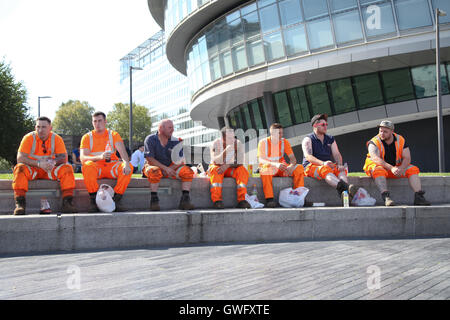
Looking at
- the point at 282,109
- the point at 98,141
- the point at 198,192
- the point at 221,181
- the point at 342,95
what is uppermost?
the point at 342,95

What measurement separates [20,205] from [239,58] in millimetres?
20025

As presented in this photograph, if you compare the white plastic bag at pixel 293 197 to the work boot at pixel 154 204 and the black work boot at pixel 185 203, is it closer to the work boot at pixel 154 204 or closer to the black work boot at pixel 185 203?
the black work boot at pixel 185 203

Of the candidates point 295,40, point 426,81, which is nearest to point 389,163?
point 295,40

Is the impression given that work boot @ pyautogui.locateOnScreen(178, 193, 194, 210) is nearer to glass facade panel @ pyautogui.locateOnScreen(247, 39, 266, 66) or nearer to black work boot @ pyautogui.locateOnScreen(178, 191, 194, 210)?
black work boot @ pyautogui.locateOnScreen(178, 191, 194, 210)

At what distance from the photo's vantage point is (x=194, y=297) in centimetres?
314

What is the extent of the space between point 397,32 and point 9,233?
19.2 m

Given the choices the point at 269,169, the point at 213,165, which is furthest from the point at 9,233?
the point at 269,169

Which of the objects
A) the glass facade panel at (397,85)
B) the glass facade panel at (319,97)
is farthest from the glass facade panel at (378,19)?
the glass facade panel at (319,97)

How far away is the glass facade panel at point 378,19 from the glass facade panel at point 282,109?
22.7 feet

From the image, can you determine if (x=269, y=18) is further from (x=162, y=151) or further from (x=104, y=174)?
(x=104, y=174)

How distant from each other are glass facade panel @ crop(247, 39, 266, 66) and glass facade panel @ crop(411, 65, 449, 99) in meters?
7.87

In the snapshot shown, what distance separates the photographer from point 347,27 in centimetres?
2047

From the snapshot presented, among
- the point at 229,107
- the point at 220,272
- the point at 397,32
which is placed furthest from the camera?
the point at 229,107

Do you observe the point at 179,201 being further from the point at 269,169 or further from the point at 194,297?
the point at 194,297
